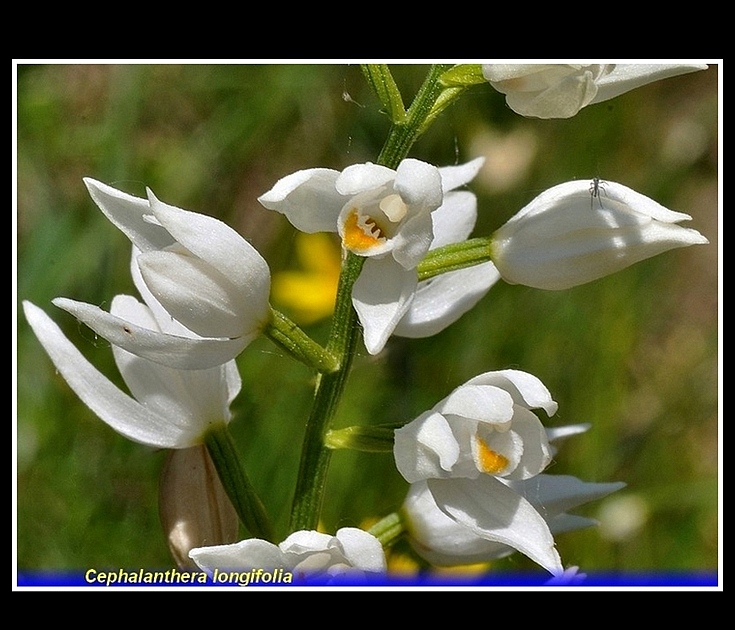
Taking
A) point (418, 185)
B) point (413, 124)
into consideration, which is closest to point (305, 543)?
point (418, 185)

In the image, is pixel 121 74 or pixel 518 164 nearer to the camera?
pixel 121 74

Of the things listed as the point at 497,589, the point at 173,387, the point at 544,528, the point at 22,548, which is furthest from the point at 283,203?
the point at 22,548

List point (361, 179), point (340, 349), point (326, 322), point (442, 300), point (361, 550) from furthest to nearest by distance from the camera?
point (326, 322)
point (442, 300)
point (340, 349)
point (361, 550)
point (361, 179)

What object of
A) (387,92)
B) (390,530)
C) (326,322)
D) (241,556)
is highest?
(387,92)

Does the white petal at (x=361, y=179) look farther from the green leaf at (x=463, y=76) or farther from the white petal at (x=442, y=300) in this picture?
the white petal at (x=442, y=300)

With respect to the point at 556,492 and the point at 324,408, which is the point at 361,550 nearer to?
the point at 324,408

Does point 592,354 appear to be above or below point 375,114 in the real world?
below
